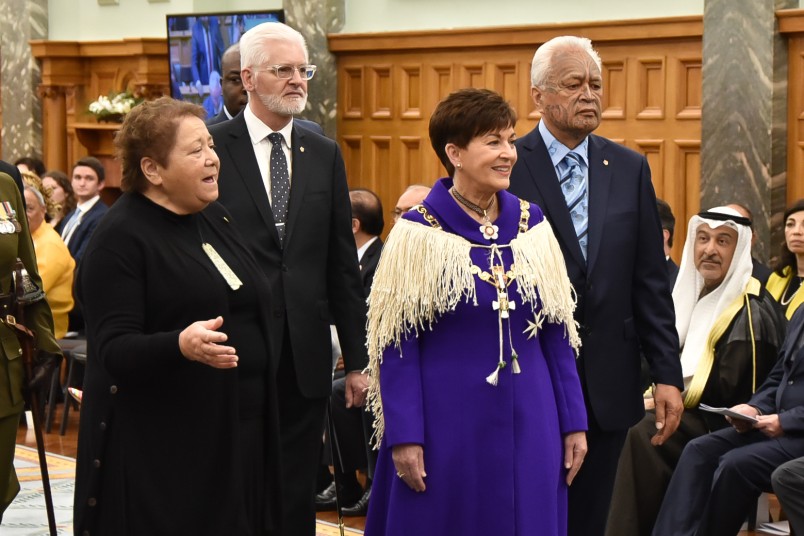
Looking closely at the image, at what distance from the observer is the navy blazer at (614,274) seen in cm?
440

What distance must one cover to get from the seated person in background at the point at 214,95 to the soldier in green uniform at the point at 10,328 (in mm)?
→ 6349

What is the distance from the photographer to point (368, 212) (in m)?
→ 7.57

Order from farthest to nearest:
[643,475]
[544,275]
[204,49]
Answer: [204,49]
[643,475]
[544,275]

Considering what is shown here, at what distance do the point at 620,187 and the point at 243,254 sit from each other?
1195 mm

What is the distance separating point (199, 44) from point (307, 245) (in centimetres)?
764

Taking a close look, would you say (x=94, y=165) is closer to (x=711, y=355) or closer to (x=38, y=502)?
(x=38, y=502)

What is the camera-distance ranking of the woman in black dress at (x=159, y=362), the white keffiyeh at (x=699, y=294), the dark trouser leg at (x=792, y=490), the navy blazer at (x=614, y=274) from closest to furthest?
1. the woman in black dress at (x=159, y=362)
2. the navy blazer at (x=614, y=274)
3. the dark trouser leg at (x=792, y=490)
4. the white keffiyeh at (x=699, y=294)

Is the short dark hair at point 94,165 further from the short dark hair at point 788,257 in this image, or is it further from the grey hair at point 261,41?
the grey hair at point 261,41

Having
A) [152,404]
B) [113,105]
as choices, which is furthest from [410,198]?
[113,105]

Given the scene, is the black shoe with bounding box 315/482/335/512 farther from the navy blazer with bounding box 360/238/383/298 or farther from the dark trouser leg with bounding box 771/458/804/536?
the dark trouser leg with bounding box 771/458/804/536

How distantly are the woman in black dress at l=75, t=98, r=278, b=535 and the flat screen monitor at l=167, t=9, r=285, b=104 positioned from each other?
760 centimetres

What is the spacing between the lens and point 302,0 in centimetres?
1110

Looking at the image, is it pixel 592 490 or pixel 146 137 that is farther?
pixel 592 490

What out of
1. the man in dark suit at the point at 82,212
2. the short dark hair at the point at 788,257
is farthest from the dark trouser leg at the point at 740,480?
the man in dark suit at the point at 82,212
